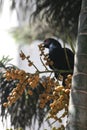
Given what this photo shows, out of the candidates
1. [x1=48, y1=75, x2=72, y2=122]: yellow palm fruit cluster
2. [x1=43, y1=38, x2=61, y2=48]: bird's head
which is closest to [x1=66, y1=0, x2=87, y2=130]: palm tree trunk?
[x1=48, y1=75, x2=72, y2=122]: yellow palm fruit cluster

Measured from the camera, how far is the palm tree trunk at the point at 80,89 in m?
1.11

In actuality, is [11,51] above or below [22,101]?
above

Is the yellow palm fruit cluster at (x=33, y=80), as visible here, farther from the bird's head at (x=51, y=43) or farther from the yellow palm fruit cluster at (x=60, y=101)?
the bird's head at (x=51, y=43)

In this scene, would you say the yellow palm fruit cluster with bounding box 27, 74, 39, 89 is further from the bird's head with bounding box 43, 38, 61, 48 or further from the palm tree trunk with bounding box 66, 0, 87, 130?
the bird's head with bounding box 43, 38, 61, 48

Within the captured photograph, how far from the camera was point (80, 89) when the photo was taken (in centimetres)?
112

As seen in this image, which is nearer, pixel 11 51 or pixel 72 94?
pixel 72 94

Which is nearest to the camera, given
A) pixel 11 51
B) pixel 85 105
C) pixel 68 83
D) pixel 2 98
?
pixel 85 105

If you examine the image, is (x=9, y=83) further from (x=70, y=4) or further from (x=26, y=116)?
(x=70, y=4)

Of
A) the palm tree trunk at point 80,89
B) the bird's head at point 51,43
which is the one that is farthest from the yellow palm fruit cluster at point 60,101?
the bird's head at point 51,43

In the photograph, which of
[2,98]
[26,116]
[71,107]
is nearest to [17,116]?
[26,116]

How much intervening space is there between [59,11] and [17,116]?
2.24 feet

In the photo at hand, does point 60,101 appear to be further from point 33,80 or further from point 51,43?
point 51,43

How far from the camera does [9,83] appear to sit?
223 centimetres

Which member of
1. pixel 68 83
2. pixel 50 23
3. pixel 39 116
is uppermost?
pixel 50 23
